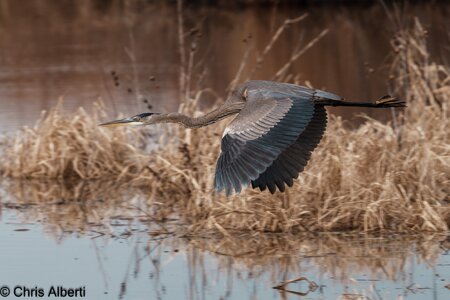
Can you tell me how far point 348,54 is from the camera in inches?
657

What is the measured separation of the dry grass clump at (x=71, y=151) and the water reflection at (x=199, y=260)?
116 centimetres

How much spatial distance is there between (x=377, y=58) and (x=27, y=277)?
9.84 metres

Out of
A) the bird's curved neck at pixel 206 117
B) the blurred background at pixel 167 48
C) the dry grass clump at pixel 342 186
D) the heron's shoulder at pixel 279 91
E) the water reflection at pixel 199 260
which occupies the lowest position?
the water reflection at pixel 199 260

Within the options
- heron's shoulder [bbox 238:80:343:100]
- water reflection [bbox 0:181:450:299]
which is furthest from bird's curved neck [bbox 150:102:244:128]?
water reflection [bbox 0:181:450:299]

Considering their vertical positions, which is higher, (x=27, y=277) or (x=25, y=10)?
(x=25, y=10)

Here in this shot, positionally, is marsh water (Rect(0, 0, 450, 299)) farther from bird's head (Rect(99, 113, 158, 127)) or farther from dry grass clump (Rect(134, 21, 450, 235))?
bird's head (Rect(99, 113, 158, 127))

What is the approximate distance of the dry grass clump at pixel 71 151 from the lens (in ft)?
32.3

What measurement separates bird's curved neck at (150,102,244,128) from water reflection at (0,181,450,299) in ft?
2.69

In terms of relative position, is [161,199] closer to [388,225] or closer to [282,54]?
[388,225]

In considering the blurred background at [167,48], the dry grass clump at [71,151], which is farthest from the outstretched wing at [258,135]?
the dry grass clump at [71,151]

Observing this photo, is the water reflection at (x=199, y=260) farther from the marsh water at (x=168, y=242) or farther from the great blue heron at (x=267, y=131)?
the great blue heron at (x=267, y=131)

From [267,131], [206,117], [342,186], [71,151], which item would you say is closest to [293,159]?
[267,131]

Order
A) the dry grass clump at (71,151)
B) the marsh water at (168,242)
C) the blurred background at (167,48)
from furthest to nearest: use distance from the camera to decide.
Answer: the blurred background at (167,48)
the dry grass clump at (71,151)
the marsh water at (168,242)

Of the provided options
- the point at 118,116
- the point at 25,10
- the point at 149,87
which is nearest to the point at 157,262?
the point at 118,116
